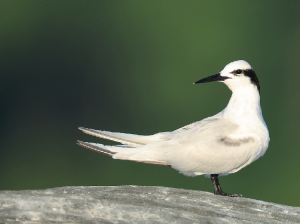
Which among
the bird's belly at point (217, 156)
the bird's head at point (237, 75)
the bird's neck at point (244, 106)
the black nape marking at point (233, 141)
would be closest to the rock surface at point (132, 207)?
the bird's belly at point (217, 156)

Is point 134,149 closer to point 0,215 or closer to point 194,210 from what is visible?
point 194,210

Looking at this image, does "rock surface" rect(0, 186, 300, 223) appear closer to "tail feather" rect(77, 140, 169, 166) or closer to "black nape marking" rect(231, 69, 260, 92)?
"tail feather" rect(77, 140, 169, 166)

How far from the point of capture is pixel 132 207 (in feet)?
7.70

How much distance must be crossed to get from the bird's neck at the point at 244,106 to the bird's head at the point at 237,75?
54mm

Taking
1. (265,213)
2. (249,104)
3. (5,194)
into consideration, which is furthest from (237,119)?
(5,194)

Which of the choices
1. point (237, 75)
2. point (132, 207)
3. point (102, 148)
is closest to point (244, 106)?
point (237, 75)

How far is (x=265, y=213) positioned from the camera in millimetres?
2674

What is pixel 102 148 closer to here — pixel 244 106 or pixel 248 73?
pixel 244 106

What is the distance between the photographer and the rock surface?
2.14 meters

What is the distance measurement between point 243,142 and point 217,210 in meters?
0.75

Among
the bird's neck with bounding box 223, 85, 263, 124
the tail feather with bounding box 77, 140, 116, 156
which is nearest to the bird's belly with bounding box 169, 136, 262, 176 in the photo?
the bird's neck with bounding box 223, 85, 263, 124

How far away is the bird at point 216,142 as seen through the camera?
3.08m

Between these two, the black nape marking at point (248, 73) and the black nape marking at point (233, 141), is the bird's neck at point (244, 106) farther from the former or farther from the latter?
the black nape marking at point (233, 141)

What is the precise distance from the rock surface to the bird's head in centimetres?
101
